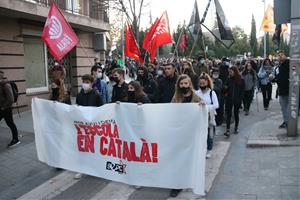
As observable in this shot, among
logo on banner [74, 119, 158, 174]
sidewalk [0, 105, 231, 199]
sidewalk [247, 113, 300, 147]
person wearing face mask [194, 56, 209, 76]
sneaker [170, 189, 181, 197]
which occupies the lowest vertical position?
sidewalk [0, 105, 231, 199]

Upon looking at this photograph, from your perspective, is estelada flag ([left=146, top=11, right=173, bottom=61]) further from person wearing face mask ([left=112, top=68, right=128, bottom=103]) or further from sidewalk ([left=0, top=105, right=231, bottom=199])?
person wearing face mask ([left=112, top=68, right=128, bottom=103])

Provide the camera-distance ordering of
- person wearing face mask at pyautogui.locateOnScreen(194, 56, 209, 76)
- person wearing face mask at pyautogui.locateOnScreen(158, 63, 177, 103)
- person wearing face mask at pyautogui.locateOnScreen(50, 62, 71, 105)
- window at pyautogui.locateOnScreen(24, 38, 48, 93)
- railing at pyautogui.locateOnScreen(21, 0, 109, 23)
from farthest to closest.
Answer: railing at pyautogui.locateOnScreen(21, 0, 109, 23), window at pyautogui.locateOnScreen(24, 38, 48, 93), person wearing face mask at pyautogui.locateOnScreen(194, 56, 209, 76), person wearing face mask at pyautogui.locateOnScreen(158, 63, 177, 103), person wearing face mask at pyautogui.locateOnScreen(50, 62, 71, 105)

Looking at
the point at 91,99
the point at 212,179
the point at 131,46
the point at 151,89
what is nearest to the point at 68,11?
the point at 131,46

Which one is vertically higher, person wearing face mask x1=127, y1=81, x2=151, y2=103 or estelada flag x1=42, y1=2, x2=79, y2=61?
estelada flag x1=42, y1=2, x2=79, y2=61

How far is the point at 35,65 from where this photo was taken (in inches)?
591

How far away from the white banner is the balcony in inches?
235

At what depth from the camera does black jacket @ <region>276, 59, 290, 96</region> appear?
9055 mm

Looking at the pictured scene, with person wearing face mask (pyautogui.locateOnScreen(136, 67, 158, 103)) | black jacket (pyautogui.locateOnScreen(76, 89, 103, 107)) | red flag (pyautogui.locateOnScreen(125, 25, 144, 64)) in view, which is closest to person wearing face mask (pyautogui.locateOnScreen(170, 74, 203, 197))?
black jacket (pyautogui.locateOnScreen(76, 89, 103, 107))

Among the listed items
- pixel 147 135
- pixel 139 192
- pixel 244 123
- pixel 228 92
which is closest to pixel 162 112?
pixel 147 135

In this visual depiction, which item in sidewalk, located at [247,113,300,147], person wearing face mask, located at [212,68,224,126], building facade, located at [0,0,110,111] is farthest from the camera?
building facade, located at [0,0,110,111]

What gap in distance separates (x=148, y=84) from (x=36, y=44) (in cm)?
749

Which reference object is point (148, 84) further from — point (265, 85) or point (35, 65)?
point (35, 65)

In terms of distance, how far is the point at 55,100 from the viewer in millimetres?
7594

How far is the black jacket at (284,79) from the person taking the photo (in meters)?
9.05
